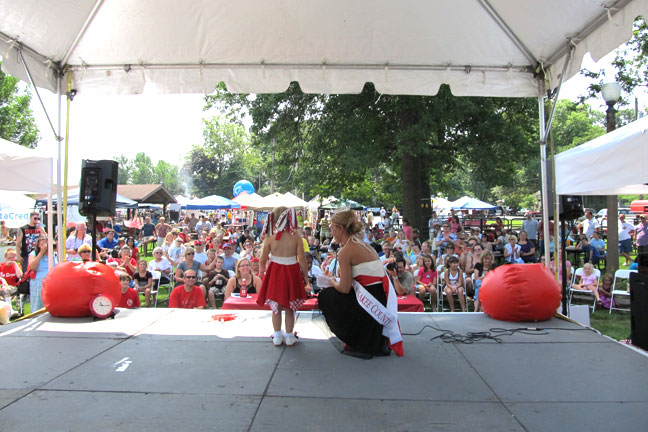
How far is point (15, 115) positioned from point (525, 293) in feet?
97.2

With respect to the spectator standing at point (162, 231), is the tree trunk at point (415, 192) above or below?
above

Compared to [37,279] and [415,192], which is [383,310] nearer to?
[37,279]

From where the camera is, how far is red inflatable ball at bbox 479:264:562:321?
5539 mm

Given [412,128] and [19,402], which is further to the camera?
[412,128]

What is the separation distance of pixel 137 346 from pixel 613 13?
5882 millimetres

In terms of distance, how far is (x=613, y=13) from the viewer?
4773 millimetres

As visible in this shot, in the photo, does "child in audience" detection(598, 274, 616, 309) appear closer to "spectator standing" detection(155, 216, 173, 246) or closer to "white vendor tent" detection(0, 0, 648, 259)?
"white vendor tent" detection(0, 0, 648, 259)

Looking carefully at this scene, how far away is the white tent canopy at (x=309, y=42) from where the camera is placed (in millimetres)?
5410

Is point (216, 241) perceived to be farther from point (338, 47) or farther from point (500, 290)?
point (500, 290)

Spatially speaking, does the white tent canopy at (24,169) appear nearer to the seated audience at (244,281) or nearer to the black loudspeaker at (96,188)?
the black loudspeaker at (96,188)

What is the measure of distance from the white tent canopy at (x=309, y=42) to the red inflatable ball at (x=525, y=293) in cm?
254

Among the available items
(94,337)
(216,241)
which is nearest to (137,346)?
(94,337)

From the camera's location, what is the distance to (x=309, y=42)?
6293 mm

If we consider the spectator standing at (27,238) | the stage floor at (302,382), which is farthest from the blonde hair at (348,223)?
the spectator standing at (27,238)
